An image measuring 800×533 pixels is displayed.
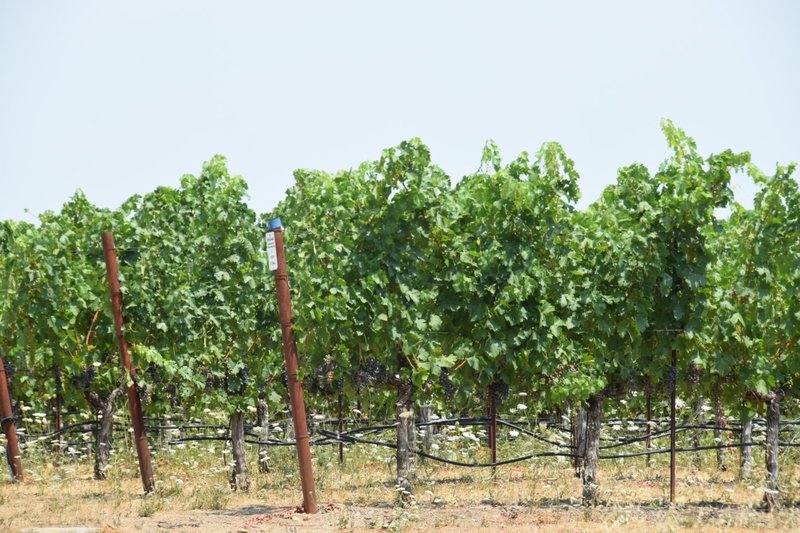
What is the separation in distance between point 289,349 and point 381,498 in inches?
134

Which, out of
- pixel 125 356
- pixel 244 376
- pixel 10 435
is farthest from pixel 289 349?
pixel 10 435

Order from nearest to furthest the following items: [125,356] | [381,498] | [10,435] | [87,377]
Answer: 1. [381,498]
2. [125,356]
3. [87,377]
4. [10,435]

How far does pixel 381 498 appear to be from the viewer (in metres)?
15.8

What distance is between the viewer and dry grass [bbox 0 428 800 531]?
13094 millimetres

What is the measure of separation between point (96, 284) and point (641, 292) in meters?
10.1

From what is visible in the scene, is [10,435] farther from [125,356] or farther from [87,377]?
[125,356]

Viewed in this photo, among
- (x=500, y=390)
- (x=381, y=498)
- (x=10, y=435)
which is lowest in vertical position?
(x=381, y=498)

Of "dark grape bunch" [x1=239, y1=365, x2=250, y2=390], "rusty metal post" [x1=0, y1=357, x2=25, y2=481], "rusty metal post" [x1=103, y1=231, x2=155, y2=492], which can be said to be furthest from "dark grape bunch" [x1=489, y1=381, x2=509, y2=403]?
"rusty metal post" [x1=0, y1=357, x2=25, y2=481]

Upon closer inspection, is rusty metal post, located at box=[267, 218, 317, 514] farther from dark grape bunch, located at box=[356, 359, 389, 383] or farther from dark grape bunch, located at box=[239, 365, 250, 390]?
dark grape bunch, located at box=[239, 365, 250, 390]

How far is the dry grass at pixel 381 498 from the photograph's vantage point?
13094 millimetres

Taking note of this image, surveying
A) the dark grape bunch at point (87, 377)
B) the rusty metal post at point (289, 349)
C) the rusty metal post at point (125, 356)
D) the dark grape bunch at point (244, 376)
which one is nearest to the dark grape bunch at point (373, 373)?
the rusty metal post at point (289, 349)

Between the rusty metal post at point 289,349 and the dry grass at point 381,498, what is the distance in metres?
0.49

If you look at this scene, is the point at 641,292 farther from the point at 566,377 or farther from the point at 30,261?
the point at 30,261

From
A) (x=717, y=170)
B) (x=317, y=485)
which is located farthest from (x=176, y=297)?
(x=717, y=170)
